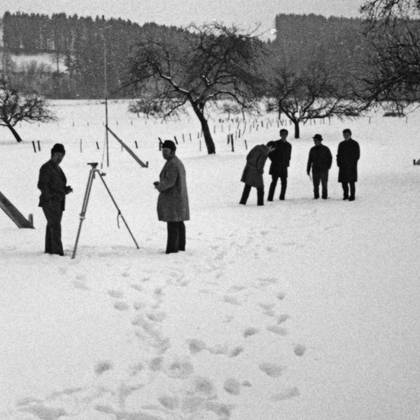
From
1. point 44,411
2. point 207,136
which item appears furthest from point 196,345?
point 207,136

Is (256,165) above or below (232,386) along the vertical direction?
above

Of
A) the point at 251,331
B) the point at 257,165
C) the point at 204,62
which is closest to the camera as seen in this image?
the point at 251,331

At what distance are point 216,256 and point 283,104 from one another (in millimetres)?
30380

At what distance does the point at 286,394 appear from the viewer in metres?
3.20

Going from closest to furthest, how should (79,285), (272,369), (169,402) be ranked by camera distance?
1. (169,402)
2. (272,369)
3. (79,285)

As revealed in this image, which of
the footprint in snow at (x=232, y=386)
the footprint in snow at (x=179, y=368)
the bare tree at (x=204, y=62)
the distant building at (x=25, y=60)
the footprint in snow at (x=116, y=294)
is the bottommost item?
the footprint in snow at (x=232, y=386)

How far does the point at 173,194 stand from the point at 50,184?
1.89m

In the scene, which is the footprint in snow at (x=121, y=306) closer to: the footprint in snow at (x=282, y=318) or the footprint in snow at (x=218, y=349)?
the footprint in snow at (x=218, y=349)

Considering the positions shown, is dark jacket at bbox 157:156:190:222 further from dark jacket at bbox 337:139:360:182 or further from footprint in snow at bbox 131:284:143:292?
dark jacket at bbox 337:139:360:182

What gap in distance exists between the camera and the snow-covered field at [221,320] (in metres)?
3.13

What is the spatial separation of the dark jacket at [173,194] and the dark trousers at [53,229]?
1.58 m

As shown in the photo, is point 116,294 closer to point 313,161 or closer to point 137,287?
point 137,287

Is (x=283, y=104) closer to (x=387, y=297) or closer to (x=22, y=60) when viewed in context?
(x=387, y=297)

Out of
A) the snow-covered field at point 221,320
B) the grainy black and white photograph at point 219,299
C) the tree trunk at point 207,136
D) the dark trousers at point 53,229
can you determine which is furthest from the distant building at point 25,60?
the snow-covered field at point 221,320
